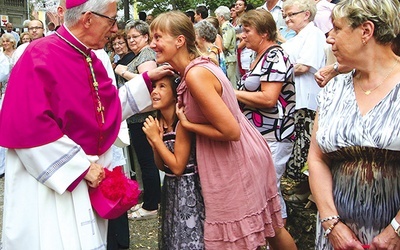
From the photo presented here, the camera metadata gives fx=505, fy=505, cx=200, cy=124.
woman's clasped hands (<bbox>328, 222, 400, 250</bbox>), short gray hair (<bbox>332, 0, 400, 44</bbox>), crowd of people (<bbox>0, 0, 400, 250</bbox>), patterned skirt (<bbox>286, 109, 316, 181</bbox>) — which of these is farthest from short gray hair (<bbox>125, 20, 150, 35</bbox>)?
woman's clasped hands (<bbox>328, 222, 400, 250</bbox>)

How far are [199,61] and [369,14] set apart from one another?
100cm

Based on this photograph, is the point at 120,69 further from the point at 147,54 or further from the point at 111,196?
the point at 111,196

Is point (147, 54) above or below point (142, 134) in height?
above

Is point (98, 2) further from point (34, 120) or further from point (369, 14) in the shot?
point (369, 14)

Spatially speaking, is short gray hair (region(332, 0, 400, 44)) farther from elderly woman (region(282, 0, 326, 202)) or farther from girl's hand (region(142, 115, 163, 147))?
elderly woman (region(282, 0, 326, 202))

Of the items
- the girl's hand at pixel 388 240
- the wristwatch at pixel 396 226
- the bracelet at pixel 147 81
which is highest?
the bracelet at pixel 147 81

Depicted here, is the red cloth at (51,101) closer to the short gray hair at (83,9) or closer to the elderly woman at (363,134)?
the short gray hair at (83,9)

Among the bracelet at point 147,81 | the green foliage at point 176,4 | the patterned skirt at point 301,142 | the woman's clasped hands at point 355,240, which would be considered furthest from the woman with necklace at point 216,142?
the green foliage at point 176,4

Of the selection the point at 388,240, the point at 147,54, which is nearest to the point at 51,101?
the point at 388,240

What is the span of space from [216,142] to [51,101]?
98 centimetres

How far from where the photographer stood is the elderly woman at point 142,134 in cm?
525

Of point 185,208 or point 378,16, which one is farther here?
point 185,208

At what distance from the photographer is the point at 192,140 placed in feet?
10.2

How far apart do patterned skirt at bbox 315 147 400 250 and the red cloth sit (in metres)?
1.34
